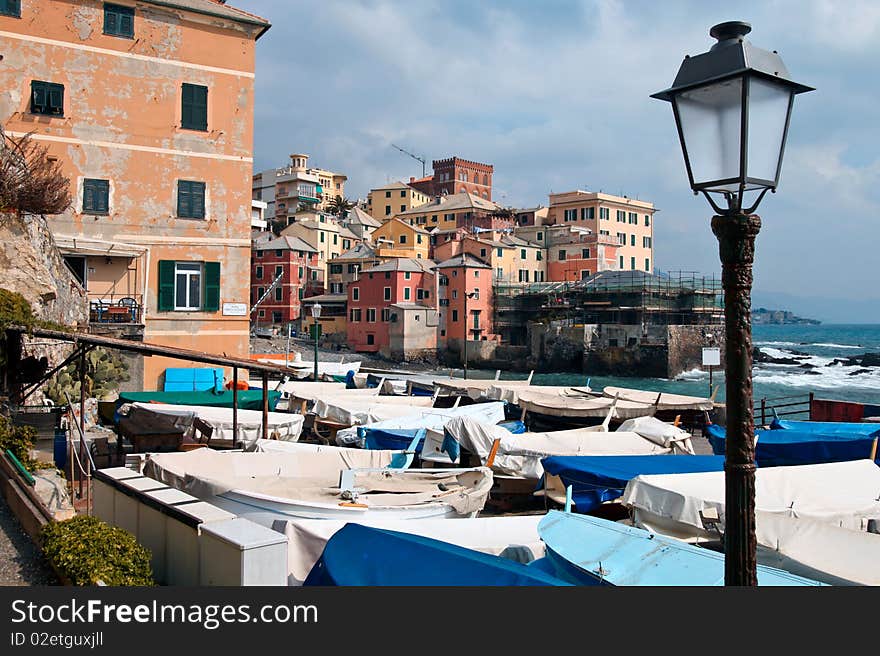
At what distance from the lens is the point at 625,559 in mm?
7711

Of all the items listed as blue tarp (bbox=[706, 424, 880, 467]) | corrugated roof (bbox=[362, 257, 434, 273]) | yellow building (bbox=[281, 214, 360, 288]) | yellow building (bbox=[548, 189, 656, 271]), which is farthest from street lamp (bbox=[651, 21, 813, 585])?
yellow building (bbox=[548, 189, 656, 271])

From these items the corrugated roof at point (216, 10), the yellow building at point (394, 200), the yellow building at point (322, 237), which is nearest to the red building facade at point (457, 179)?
the yellow building at point (394, 200)

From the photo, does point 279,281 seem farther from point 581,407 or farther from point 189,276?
point 581,407

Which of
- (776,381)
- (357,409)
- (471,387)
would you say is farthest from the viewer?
(776,381)

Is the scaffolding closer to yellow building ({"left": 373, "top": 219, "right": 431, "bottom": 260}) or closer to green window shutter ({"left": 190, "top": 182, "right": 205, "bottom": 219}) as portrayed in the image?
yellow building ({"left": 373, "top": 219, "right": 431, "bottom": 260})

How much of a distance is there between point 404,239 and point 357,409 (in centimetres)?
7509

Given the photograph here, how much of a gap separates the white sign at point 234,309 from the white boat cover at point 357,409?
6296mm

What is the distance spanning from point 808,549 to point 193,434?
15079 millimetres

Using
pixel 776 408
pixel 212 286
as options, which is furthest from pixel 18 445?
pixel 776 408

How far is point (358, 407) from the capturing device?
2316 centimetres

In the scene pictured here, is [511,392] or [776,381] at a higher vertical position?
[511,392]

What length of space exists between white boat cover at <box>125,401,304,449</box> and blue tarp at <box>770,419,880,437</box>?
13.7 m

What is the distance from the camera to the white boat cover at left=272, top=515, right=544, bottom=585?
898 cm

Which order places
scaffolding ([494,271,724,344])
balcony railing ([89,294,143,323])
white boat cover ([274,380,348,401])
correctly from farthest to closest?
scaffolding ([494,271,724,344]), white boat cover ([274,380,348,401]), balcony railing ([89,294,143,323])
